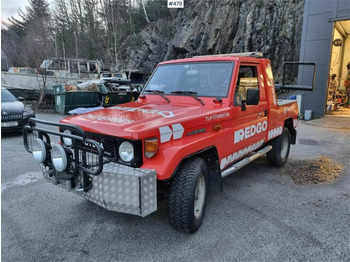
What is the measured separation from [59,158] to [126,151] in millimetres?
637

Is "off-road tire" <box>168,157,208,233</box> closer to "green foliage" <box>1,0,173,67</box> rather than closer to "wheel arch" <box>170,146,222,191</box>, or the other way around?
"wheel arch" <box>170,146,222,191</box>

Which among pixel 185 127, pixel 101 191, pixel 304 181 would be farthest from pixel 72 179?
pixel 304 181

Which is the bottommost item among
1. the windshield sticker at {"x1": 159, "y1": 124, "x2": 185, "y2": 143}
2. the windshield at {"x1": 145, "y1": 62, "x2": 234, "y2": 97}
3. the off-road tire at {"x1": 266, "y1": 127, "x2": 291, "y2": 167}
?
the off-road tire at {"x1": 266, "y1": 127, "x2": 291, "y2": 167}

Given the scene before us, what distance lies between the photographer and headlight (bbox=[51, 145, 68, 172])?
246 centimetres

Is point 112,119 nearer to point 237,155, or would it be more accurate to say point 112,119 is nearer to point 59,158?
point 59,158

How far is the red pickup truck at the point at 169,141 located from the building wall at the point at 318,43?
8.57 meters

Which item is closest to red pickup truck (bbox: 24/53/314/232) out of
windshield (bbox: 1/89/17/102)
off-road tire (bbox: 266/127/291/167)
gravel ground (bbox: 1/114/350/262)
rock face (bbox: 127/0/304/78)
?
gravel ground (bbox: 1/114/350/262)

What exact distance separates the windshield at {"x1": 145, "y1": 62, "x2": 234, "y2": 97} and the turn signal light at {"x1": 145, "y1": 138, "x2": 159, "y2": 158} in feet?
4.47

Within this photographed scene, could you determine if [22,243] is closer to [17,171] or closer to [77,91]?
[17,171]

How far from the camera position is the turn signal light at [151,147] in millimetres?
2471

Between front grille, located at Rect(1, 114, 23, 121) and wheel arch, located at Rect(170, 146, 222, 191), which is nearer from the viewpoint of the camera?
wheel arch, located at Rect(170, 146, 222, 191)

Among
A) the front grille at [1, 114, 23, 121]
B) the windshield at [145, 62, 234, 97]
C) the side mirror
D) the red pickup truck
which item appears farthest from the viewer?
the front grille at [1, 114, 23, 121]

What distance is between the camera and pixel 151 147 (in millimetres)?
2477

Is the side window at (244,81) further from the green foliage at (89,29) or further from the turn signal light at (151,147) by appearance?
the green foliage at (89,29)
